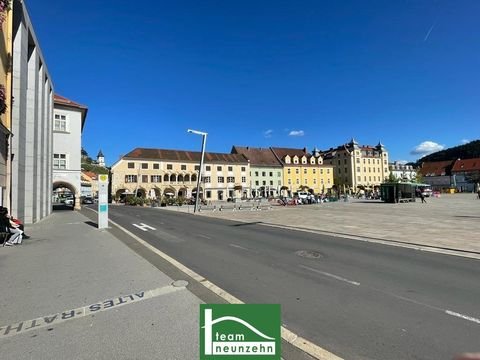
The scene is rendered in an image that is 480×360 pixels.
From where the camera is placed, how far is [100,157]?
185m

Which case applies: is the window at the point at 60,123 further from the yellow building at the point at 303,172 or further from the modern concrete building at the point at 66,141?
the yellow building at the point at 303,172

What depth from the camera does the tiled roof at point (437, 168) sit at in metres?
136

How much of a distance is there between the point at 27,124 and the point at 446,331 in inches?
929

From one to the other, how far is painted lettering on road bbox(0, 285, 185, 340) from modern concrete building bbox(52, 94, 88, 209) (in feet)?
122

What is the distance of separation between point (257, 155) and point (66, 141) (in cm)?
6335

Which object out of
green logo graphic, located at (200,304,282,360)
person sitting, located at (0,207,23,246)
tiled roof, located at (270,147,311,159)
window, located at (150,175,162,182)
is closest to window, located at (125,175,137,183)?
window, located at (150,175,162,182)

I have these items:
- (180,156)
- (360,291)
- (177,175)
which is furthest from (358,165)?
(360,291)

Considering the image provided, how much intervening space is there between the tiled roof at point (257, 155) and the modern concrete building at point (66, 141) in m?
57.9

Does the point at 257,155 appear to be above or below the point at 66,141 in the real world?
above

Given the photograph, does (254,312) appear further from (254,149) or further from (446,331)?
(254,149)

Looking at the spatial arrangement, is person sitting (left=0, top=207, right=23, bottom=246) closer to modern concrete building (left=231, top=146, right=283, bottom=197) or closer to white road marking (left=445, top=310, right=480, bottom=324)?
white road marking (left=445, top=310, right=480, bottom=324)

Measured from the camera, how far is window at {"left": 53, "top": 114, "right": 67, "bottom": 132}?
37378 mm

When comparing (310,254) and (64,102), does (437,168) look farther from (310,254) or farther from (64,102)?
(310,254)

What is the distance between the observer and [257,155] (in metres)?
96.0
